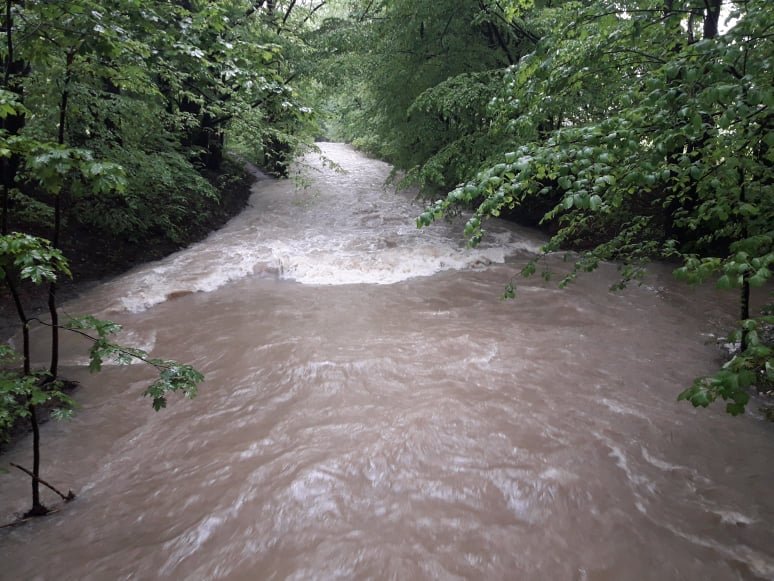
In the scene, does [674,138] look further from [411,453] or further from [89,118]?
[89,118]

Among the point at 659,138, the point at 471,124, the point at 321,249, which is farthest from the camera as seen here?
the point at 321,249

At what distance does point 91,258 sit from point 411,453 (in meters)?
7.79

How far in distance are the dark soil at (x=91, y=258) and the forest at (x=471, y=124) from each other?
0.37ft

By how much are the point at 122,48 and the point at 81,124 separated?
194 inches

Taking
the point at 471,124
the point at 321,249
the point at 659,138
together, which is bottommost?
the point at 321,249

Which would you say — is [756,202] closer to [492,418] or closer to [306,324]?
[492,418]

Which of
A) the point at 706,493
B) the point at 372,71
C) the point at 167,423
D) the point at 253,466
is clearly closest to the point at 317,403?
→ the point at 253,466

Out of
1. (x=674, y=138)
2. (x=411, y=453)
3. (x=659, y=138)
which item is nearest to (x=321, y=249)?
(x=411, y=453)

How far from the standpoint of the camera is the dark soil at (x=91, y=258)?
6758 millimetres

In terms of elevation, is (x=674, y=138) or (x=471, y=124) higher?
(x=471, y=124)

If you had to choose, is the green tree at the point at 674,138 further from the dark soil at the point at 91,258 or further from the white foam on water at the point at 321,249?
the dark soil at the point at 91,258

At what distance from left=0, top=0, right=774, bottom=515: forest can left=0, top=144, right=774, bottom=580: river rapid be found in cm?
60

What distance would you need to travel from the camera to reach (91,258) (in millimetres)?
8555

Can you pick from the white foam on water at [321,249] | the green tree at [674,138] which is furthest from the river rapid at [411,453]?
the white foam on water at [321,249]
